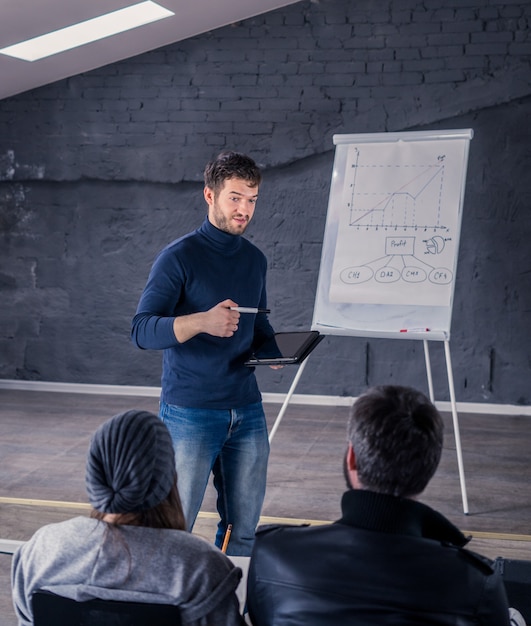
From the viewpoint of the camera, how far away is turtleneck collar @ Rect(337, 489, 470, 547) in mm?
1239

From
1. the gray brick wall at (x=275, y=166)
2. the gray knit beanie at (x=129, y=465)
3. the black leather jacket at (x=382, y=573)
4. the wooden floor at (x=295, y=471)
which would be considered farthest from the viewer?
the gray brick wall at (x=275, y=166)

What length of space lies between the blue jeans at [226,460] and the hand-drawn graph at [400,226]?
74.3 inches

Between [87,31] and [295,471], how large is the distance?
3166mm

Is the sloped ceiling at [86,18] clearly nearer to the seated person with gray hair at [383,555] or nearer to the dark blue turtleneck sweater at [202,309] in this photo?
the dark blue turtleneck sweater at [202,309]

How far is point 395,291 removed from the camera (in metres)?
4.07

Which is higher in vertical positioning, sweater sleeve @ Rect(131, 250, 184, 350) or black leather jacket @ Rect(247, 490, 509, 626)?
sweater sleeve @ Rect(131, 250, 184, 350)

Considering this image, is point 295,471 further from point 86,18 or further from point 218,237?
point 86,18

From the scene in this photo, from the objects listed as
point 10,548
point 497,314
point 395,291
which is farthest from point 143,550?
point 497,314

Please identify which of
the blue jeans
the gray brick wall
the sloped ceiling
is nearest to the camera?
the blue jeans

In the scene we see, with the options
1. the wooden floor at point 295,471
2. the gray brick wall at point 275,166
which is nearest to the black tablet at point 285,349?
the wooden floor at point 295,471

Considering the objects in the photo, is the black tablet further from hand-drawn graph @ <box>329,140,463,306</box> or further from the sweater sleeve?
hand-drawn graph @ <box>329,140,463,306</box>

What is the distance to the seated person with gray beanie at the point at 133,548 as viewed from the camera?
4.24ft

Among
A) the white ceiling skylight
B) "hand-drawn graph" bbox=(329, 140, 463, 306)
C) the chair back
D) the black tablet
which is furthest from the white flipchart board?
the chair back

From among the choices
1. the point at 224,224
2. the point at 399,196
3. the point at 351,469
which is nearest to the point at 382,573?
the point at 351,469
